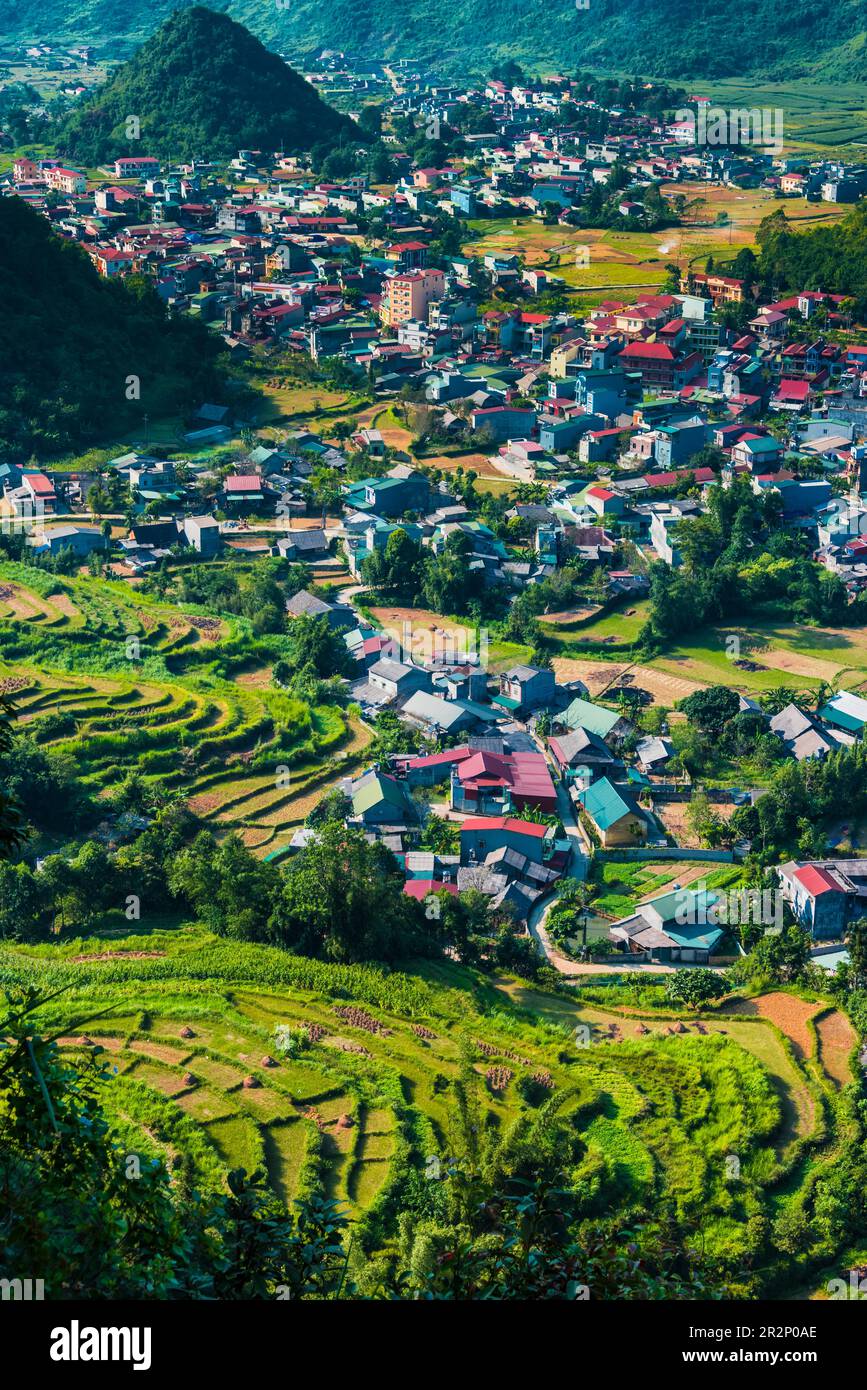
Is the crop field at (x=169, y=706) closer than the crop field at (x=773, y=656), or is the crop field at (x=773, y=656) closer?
the crop field at (x=169, y=706)

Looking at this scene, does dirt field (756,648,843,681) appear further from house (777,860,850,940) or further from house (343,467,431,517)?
house (343,467,431,517)

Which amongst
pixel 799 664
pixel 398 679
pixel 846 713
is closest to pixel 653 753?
pixel 846 713

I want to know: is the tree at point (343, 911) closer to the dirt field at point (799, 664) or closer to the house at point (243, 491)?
the dirt field at point (799, 664)

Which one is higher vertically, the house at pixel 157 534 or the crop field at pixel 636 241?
the crop field at pixel 636 241

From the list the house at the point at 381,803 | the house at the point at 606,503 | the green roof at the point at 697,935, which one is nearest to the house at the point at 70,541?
the house at the point at 606,503

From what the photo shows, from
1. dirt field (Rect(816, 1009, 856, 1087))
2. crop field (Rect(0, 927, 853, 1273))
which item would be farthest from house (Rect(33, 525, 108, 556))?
dirt field (Rect(816, 1009, 856, 1087))
